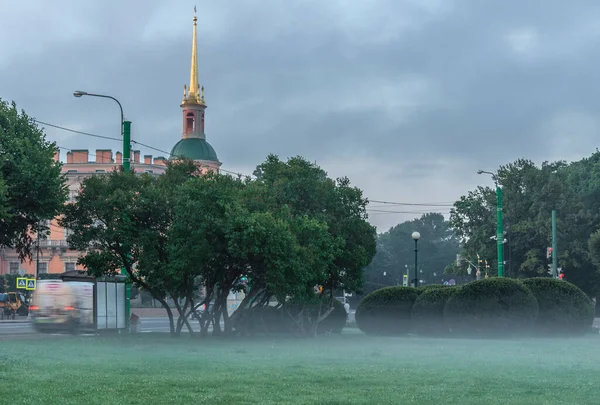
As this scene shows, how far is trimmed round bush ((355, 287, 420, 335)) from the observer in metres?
42.6

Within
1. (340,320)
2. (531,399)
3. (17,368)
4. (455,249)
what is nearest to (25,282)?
(340,320)

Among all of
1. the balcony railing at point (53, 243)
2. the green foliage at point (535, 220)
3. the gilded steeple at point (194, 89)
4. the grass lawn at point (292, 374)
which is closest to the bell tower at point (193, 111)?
the gilded steeple at point (194, 89)

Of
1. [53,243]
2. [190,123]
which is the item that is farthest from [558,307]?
[53,243]

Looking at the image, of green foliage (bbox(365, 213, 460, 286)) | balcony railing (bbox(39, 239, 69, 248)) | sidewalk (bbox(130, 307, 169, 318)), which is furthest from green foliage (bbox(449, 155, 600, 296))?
green foliage (bbox(365, 213, 460, 286))

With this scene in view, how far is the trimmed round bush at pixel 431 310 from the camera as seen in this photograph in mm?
40312

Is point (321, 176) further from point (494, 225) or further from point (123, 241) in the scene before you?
point (494, 225)

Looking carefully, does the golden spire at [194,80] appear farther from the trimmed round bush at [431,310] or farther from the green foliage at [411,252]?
the trimmed round bush at [431,310]

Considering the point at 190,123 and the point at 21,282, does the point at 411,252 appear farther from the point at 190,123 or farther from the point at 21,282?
the point at 21,282

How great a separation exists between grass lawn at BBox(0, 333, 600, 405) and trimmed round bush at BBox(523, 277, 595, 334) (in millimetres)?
8199

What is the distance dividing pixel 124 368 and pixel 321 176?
24.1 m

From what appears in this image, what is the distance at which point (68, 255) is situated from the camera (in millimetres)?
103500

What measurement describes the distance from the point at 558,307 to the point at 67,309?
2156cm

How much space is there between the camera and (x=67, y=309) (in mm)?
41125

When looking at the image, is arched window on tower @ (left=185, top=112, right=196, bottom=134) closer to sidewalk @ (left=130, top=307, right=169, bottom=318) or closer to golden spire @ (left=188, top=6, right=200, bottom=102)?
golden spire @ (left=188, top=6, right=200, bottom=102)
